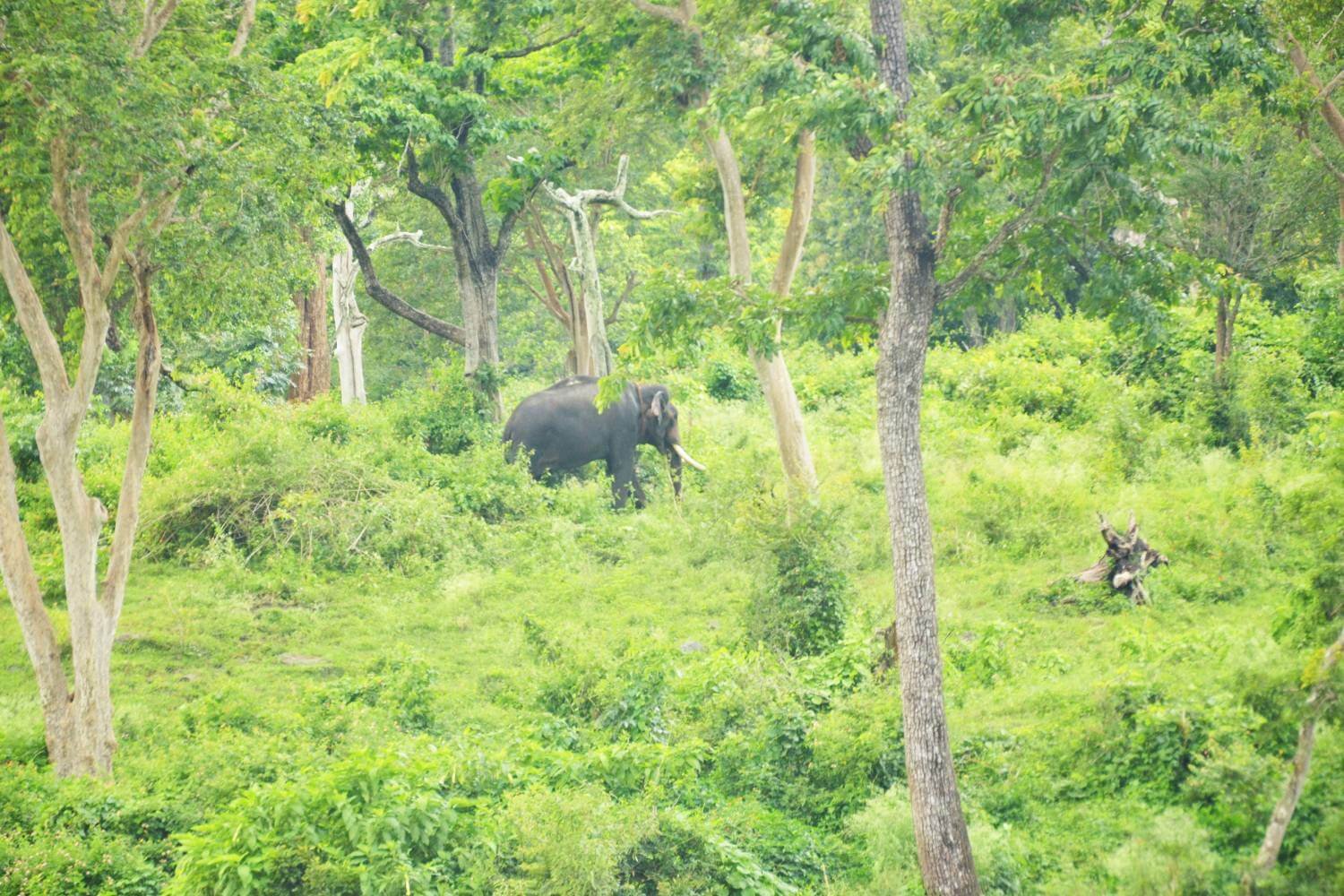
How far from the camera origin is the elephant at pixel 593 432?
63.1 feet

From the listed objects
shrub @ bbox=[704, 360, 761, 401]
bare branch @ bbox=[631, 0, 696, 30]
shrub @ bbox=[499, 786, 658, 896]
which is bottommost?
shrub @ bbox=[499, 786, 658, 896]

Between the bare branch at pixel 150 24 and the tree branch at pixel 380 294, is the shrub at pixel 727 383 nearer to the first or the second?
the tree branch at pixel 380 294

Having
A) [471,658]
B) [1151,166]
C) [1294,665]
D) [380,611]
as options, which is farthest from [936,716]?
[380,611]

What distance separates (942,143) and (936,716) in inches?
141

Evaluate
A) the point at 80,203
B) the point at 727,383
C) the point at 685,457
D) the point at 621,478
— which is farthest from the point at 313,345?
the point at 80,203

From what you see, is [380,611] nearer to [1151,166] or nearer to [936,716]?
[936,716]

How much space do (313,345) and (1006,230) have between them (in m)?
20.3

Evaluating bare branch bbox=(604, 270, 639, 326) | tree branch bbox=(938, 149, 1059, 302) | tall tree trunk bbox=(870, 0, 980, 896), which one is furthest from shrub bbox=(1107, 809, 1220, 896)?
bare branch bbox=(604, 270, 639, 326)

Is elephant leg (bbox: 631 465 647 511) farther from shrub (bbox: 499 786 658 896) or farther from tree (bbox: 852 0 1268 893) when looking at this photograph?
tree (bbox: 852 0 1268 893)

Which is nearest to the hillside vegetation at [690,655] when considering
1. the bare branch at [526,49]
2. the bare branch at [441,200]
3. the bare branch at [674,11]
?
the bare branch at [441,200]

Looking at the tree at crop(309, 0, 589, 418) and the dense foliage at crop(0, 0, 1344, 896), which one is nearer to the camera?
the dense foliage at crop(0, 0, 1344, 896)

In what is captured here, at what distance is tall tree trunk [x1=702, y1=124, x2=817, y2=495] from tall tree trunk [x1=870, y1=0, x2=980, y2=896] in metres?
7.51

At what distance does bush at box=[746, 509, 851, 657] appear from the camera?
37.8 ft

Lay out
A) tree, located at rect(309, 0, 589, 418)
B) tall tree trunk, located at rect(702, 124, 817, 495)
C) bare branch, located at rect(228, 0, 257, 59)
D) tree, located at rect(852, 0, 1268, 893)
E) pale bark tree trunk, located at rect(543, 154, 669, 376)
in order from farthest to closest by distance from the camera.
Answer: pale bark tree trunk, located at rect(543, 154, 669, 376), tree, located at rect(309, 0, 589, 418), tall tree trunk, located at rect(702, 124, 817, 495), bare branch, located at rect(228, 0, 257, 59), tree, located at rect(852, 0, 1268, 893)
